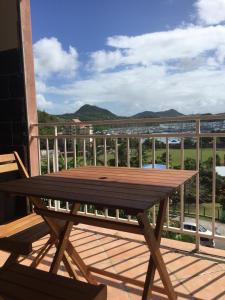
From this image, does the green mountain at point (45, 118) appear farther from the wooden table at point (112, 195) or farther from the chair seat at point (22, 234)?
the wooden table at point (112, 195)

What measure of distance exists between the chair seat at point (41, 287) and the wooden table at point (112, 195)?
380 millimetres

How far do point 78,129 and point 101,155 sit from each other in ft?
1.41

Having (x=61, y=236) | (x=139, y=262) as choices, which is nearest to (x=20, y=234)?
(x=61, y=236)

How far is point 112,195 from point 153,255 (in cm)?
45

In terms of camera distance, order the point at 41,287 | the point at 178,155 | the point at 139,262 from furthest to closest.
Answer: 1. the point at 178,155
2. the point at 139,262
3. the point at 41,287

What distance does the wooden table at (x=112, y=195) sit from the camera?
1.50 m

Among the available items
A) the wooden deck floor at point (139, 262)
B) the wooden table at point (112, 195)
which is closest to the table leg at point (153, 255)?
the wooden table at point (112, 195)

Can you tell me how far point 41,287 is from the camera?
1.41m

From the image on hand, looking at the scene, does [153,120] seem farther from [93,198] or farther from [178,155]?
[93,198]

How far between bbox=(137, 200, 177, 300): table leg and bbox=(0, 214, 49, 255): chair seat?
78 cm

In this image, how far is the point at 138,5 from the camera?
10852 mm

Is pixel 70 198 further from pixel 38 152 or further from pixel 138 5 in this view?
pixel 138 5

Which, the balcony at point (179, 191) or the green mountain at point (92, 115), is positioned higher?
the green mountain at point (92, 115)

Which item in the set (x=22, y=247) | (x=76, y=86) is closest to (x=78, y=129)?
(x=22, y=247)
